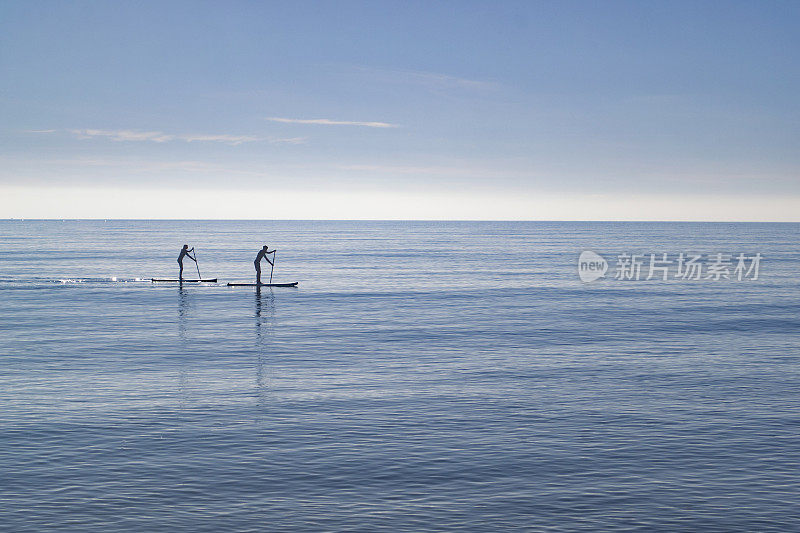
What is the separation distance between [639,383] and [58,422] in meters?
17.1

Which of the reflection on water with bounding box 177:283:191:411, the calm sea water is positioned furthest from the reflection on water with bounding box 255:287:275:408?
the reflection on water with bounding box 177:283:191:411

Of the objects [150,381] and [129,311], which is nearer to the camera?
[150,381]

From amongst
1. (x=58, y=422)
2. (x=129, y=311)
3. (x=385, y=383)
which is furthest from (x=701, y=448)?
(x=129, y=311)

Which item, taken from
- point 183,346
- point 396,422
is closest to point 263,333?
point 183,346

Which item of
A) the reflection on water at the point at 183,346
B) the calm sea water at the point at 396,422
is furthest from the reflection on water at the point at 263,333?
the reflection on water at the point at 183,346

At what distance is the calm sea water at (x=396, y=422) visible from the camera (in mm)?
13891

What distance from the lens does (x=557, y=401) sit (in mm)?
22203

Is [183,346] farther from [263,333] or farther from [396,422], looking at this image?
[396,422]

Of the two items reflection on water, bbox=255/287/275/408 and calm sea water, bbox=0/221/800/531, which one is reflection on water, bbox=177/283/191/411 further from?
reflection on water, bbox=255/287/275/408

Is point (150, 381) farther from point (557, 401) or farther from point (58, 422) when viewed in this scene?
point (557, 401)

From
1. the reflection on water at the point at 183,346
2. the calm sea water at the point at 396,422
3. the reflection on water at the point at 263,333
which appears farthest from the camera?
the reflection on water at the point at 263,333

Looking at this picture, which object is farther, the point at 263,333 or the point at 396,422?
the point at 263,333

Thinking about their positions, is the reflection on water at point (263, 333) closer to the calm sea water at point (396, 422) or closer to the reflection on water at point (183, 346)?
the calm sea water at point (396, 422)

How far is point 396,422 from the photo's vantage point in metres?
19.8
